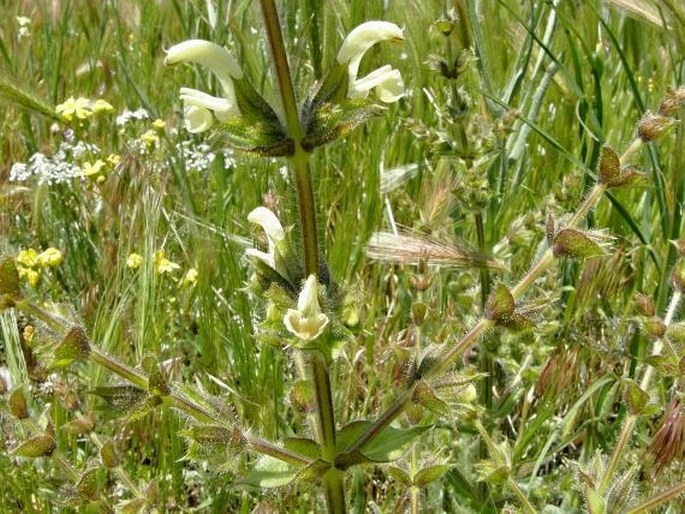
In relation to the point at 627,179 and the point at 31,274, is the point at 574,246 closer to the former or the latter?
the point at 627,179

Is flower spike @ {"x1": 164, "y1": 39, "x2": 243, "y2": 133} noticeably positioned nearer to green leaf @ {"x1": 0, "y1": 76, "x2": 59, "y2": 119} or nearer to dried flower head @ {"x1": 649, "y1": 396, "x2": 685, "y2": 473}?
green leaf @ {"x1": 0, "y1": 76, "x2": 59, "y2": 119}

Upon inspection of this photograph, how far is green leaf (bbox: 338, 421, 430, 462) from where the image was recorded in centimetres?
113

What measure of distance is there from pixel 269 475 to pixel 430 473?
0.71 feet

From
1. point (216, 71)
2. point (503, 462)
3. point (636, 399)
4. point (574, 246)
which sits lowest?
point (503, 462)

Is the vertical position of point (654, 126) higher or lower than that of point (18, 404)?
higher

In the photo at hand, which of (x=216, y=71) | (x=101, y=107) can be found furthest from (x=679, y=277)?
(x=101, y=107)

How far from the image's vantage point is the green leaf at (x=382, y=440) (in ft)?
3.71

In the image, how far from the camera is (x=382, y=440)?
117 centimetres

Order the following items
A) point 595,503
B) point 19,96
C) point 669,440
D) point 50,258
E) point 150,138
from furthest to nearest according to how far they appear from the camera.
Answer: point 150,138 → point 50,258 → point 19,96 → point 669,440 → point 595,503

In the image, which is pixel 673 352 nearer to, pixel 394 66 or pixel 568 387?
pixel 568 387

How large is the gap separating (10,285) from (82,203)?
1.29m

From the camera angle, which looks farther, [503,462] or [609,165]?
[503,462]

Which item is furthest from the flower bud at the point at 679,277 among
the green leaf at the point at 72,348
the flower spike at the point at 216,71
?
the green leaf at the point at 72,348

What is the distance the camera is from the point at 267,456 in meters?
1.19
